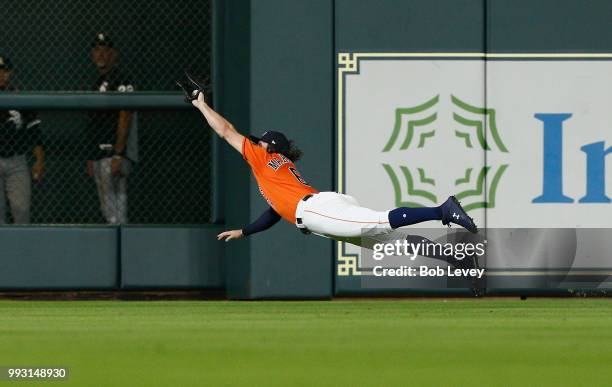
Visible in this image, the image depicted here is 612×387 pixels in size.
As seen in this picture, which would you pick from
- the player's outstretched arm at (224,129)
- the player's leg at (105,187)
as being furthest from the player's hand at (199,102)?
the player's leg at (105,187)

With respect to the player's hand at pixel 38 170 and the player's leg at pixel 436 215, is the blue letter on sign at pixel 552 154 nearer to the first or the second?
the player's leg at pixel 436 215

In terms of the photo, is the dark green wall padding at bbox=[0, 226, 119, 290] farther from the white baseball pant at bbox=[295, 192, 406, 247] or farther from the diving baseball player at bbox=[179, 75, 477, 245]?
the white baseball pant at bbox=[295, 192, 406, 247]

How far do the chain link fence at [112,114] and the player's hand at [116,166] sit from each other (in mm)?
83

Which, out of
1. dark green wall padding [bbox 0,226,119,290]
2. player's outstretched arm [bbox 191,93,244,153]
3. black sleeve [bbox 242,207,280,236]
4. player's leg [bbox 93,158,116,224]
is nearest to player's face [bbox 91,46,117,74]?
player's leg [bbox 93,158,116,224]

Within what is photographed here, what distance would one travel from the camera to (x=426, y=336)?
9.82 m

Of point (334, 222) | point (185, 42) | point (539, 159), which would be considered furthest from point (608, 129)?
point (185, 42)

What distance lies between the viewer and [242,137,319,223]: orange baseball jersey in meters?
11.7

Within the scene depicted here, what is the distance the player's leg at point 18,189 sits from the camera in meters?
14.1

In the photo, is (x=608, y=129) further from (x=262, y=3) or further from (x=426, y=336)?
(x=426, y=336)

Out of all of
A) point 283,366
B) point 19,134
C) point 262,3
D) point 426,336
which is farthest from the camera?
point 19,134

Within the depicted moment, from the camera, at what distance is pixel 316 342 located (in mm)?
9414

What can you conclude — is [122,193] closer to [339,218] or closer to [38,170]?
[38,170]

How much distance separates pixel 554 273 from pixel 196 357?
236 inches

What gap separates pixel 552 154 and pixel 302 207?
124 inches
